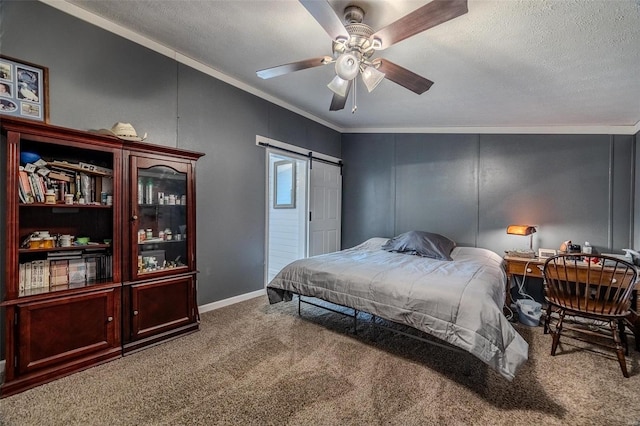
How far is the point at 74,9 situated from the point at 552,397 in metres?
4.47

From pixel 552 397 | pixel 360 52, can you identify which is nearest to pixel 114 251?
pixel 360 52

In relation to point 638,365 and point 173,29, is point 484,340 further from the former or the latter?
point 173,29

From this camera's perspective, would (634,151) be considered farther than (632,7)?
Yes

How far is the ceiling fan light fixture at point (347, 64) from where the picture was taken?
196 cm

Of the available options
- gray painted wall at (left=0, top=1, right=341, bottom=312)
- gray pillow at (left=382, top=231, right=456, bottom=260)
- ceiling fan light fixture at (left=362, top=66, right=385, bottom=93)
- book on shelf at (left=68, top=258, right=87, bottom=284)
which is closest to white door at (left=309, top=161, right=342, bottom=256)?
gray painted wall at (left=0, top=1, right=341, bottom=312)

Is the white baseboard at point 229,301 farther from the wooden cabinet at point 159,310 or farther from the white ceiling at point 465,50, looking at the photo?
the white ceiling at point 465,50

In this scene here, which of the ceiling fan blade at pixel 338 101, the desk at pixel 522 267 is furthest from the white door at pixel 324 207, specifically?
the desk at pixel 522 267

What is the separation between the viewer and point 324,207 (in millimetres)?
4883

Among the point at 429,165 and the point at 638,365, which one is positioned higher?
the point at 429,165

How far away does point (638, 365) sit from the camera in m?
2.27

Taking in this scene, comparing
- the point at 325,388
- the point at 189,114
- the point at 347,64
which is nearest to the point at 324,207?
the point at 189,114

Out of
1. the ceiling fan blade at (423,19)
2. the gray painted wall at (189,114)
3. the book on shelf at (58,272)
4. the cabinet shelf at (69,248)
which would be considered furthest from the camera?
the gray painted wall at (189,114)

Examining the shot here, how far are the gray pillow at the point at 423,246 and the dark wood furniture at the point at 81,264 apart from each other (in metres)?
2.53

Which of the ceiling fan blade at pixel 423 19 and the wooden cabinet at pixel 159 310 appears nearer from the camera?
the ceiling fan blade at pixel 423 19
